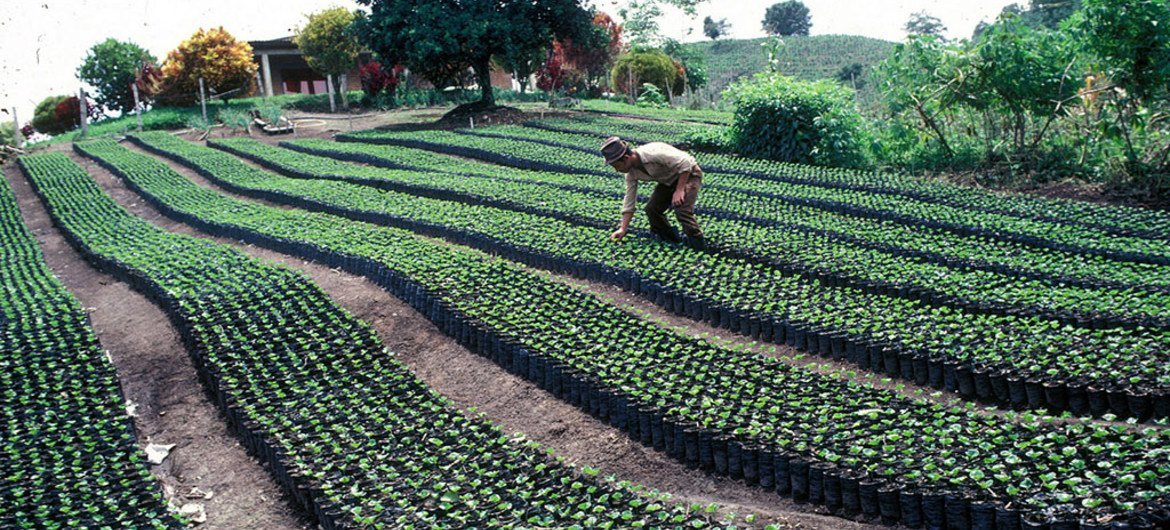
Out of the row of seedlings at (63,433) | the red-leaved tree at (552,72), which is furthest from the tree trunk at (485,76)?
the row of seedlings at (63,433)

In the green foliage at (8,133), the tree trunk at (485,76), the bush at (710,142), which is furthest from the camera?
the green foliage at (8,133)

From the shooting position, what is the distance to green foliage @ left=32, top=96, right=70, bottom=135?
34.7 meters

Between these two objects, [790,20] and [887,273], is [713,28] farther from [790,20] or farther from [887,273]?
[887,273]

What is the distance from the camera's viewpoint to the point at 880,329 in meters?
7.67

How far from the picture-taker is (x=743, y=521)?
5270 millimetres

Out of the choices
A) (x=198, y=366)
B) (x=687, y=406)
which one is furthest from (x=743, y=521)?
(x=198, y=366)

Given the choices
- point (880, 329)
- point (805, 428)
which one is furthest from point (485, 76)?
point (805, 428)

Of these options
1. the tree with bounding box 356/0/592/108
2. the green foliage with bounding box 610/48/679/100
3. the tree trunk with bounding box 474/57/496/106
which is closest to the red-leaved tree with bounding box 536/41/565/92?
the green foliage with bounding box 610/48/679/100

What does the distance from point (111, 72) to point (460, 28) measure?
18.1 metres

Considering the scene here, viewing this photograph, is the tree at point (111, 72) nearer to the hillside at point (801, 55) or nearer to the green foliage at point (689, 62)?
the green foliage at point (689, 62)

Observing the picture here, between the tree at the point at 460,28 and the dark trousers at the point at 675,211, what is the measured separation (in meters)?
14.4

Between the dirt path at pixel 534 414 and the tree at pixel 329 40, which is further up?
the tree at pixel 329 40

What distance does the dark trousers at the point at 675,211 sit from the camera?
10.4m

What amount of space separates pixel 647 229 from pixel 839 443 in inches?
248
